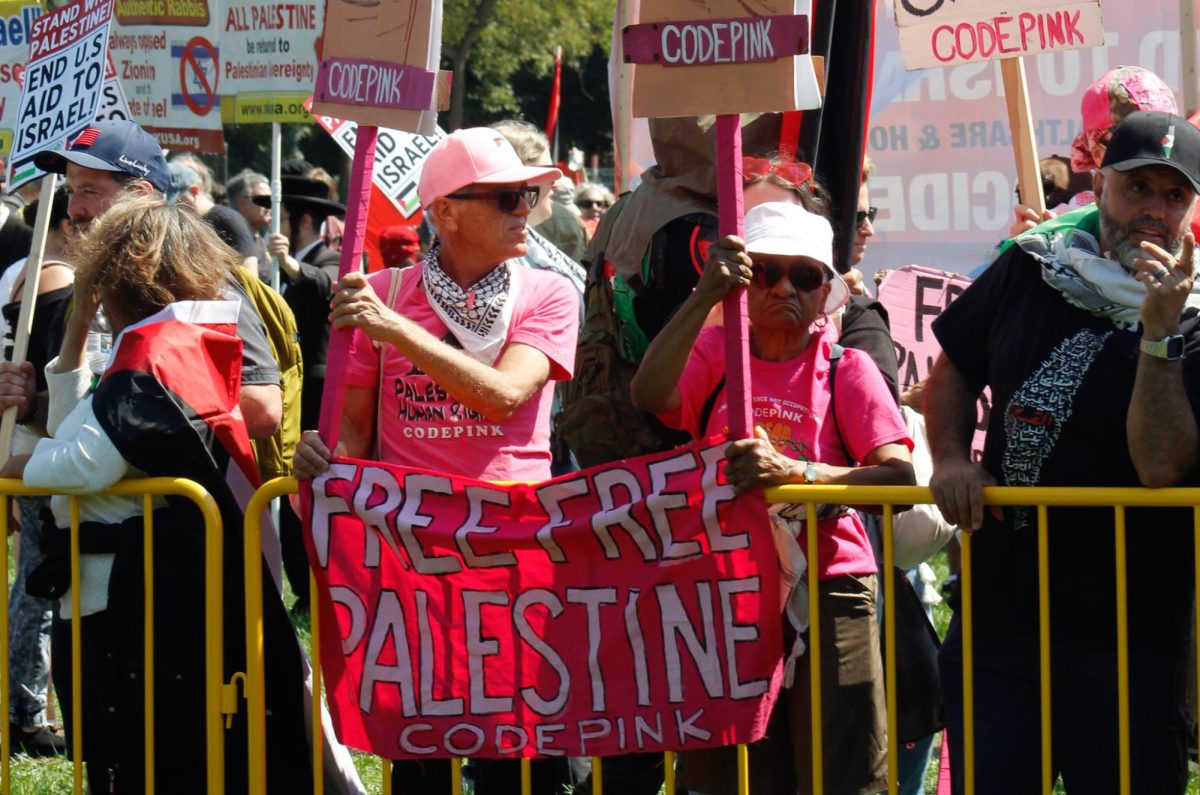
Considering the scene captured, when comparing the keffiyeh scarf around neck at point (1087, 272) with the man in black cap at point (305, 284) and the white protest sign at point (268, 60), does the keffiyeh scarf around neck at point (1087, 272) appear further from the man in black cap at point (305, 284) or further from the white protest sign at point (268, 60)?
the white protest sign at point (268, 60)

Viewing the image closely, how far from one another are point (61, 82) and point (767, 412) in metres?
2.82

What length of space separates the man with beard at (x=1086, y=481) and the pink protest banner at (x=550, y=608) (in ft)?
1.65

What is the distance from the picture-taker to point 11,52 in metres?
7.92

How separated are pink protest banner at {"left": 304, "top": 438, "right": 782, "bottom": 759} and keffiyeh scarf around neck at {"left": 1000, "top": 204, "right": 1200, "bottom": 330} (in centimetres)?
83

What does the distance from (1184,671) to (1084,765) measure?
303 mm

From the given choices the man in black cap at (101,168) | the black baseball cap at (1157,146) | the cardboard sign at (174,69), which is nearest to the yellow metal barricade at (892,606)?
the black baseball cap at (1157,146)

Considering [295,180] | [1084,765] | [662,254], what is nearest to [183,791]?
[662,254]

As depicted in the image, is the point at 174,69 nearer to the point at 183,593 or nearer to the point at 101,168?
the point at 101,168

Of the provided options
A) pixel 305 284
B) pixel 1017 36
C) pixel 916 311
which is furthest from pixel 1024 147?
pixel 305 284

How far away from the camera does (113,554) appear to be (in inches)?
165

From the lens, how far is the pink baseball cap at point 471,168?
421 centimetres

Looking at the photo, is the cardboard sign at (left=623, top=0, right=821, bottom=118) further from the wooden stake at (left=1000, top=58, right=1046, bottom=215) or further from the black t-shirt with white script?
the wooden stake at (left=1000, top=58, right=1046, bottom=215)

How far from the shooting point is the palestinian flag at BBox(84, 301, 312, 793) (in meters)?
4.07

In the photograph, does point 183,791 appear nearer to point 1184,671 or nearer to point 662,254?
point 662,254
